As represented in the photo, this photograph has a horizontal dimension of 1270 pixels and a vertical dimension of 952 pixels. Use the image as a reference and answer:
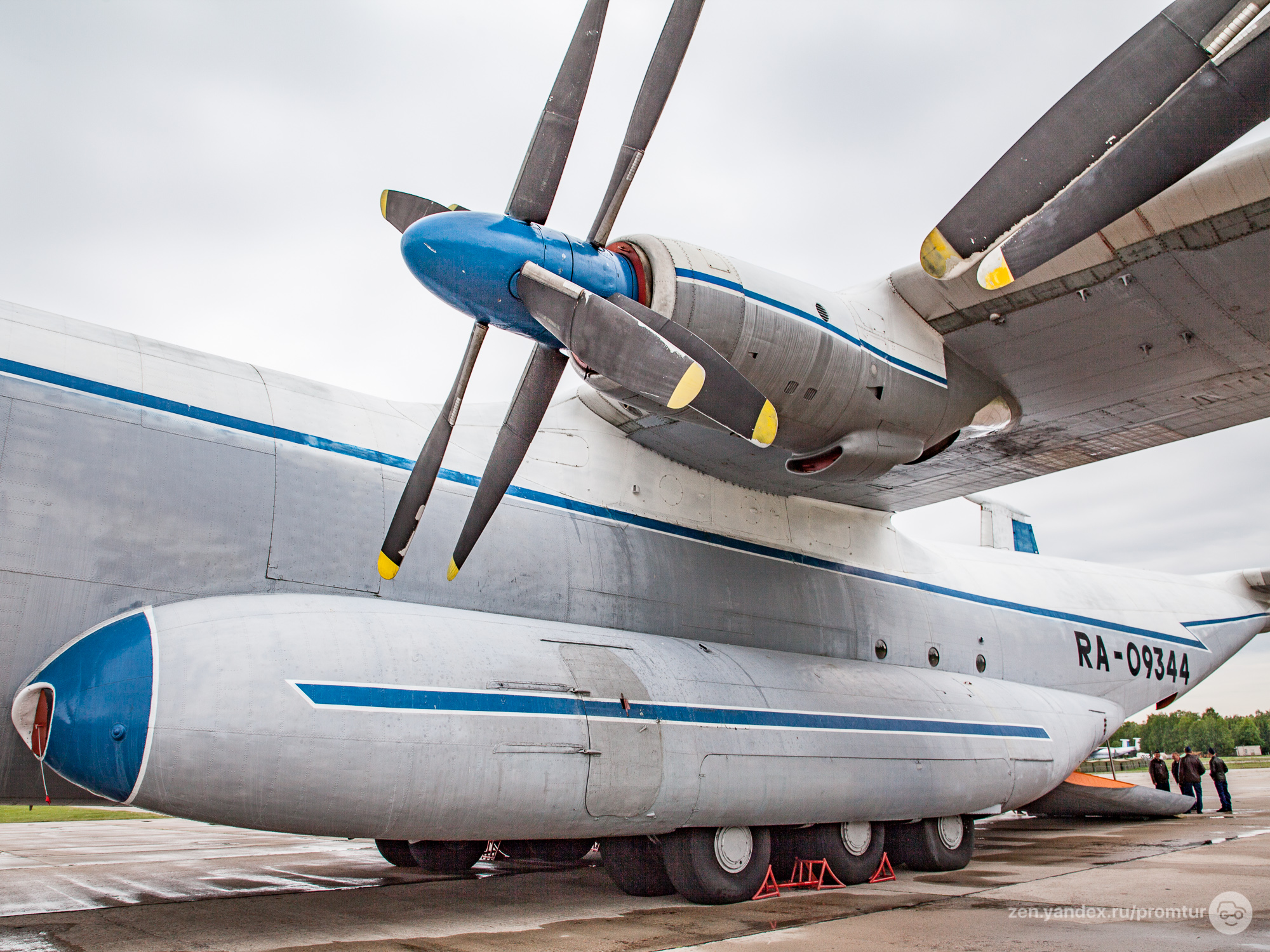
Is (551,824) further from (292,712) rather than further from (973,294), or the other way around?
(973,294)

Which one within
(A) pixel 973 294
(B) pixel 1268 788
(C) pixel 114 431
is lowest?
(B) pixel 1268 788

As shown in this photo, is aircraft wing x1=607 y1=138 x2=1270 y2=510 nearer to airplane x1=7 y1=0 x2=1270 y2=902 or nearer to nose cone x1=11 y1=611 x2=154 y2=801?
airplane x1=7 y1=0 x2=1270 y2=902

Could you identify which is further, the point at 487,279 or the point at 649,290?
the point at 649,290

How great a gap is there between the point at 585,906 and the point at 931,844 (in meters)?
4.11

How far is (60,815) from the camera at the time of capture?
861 inches

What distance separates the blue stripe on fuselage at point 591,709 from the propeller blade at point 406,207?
11.4 ft

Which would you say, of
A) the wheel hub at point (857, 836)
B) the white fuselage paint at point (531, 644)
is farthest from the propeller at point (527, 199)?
the wheel hub at point (857, 836)

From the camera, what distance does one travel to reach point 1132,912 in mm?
6598

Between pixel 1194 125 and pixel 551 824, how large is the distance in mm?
5954

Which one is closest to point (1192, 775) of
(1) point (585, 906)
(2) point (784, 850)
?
(2) point (784, 850)

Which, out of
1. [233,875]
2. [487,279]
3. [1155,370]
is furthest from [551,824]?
[1155,370]

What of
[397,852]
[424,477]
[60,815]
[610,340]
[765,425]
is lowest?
[60,815]

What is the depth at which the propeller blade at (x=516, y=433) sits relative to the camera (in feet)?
22.2

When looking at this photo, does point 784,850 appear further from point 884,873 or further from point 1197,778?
point 1197,778
